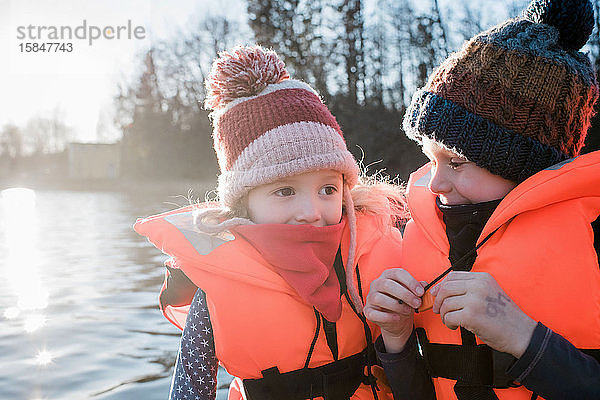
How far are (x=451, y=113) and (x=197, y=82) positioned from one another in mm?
27326

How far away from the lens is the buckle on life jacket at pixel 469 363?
4.95ft

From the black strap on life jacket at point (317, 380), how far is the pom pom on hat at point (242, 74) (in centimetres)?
81

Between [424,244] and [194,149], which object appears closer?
[424,244]

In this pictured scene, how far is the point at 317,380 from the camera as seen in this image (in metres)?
1.82

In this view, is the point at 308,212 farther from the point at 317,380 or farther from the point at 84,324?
the point at 84,324

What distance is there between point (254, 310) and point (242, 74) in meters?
0.81

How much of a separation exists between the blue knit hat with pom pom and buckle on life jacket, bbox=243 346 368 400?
775 mm

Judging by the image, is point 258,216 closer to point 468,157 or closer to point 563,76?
point 468,157

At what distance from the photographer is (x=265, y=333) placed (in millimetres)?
1807

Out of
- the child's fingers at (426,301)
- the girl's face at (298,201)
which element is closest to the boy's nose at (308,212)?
the girl's face at (298,201)

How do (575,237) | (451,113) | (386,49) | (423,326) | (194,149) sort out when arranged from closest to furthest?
(575,237), (451,113), (423,326), (386,49), (194,149)

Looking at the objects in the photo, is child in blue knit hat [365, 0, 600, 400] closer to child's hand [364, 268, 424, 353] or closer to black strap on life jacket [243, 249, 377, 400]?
child's hand [364, 268, 424, 353]

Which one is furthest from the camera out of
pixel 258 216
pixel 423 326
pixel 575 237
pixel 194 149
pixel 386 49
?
pixel 194 149

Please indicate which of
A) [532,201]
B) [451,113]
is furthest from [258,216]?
[532,201]
